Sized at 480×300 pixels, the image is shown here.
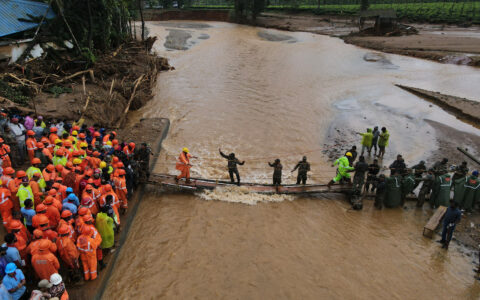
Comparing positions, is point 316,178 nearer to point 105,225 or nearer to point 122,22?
point 105,225

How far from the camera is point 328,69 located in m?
29.9

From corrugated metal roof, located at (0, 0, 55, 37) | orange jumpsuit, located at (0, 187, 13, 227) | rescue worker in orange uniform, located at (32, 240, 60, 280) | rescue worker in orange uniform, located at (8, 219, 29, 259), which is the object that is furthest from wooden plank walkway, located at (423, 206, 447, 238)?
corrugated metal roof, located at (0, 0, 55, 37)

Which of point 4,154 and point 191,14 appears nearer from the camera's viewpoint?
point 4,154

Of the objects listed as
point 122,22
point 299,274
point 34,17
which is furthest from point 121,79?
point 299,274

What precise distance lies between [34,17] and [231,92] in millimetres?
12021

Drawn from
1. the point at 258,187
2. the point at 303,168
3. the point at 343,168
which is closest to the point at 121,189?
the point at 258,187

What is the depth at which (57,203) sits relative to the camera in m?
6.91

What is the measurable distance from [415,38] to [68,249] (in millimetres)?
42909

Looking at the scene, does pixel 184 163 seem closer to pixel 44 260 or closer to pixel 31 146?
pixel 31 146

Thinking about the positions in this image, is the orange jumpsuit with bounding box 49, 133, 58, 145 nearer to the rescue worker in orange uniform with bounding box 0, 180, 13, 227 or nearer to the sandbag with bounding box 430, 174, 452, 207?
the rescue worker in orange uniform with bounding box 0, 180, 13, 227

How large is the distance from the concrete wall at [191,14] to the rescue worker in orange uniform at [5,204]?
65.5 m

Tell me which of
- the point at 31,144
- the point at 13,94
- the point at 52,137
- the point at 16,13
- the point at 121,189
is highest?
the point at 16,13

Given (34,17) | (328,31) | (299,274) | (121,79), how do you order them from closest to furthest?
(299,274) < (34,17) < (121,79) < (328,31)

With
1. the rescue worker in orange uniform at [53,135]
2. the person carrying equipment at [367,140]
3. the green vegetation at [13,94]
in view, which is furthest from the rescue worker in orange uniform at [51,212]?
the person carrying equipment at [367,140]
